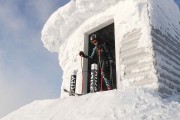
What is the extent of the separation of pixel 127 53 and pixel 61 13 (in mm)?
2784

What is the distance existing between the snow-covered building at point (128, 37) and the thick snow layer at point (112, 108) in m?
0.80

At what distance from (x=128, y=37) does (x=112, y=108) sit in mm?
2569

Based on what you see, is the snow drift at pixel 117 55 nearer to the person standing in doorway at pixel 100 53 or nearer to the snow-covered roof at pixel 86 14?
the snow-covered roof at pixel 86 14

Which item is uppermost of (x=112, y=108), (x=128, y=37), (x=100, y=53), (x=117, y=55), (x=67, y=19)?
(x=67, y=19)

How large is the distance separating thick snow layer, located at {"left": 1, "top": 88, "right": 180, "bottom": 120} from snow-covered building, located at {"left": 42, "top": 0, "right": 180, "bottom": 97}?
80cm

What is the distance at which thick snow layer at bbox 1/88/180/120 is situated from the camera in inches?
126

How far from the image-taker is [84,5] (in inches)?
266

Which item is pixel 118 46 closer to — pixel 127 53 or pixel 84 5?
pixel 127 53

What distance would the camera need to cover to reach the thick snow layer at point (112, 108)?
10.5 ft

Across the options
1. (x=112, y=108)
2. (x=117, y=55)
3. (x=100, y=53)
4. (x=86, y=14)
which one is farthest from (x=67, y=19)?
(x=112, y=108)

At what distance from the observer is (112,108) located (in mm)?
3375

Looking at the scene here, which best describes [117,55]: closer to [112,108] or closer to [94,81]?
[94,81]

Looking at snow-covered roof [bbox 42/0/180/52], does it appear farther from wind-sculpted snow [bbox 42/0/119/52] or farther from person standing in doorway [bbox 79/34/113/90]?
person standing in doorway [bbox 79/34/113/90]

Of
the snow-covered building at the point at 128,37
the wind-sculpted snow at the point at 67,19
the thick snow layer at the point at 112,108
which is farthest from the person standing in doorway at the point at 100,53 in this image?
the thick snow layer at the point at 112,108
